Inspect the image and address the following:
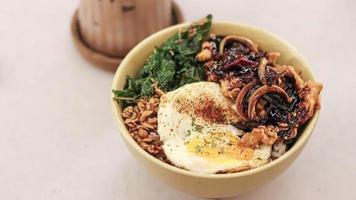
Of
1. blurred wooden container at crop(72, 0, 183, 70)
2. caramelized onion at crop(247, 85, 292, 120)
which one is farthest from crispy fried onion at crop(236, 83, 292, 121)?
blurred wooden container at crop(72, 0, 183, 70)

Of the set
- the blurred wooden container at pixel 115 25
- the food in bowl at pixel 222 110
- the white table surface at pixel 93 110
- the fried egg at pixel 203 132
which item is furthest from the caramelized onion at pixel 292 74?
the blurred wooden container at pixel 115 25

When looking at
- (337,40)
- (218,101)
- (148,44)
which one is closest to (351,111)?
(337,40)

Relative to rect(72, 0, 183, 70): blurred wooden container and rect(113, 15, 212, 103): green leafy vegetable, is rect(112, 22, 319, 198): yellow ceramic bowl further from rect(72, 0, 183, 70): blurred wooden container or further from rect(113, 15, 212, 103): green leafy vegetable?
rect(72, 0, 183, 70): blurred wooden container

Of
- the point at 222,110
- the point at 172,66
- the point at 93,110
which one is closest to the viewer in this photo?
the point at 222,110

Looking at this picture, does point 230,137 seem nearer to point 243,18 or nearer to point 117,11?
point 117,11

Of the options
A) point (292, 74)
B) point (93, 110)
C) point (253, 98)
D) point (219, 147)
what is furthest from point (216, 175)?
point (93, 110)

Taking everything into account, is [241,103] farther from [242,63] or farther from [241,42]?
[241,42]

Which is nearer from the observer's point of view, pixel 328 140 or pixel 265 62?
pixel 265 62
